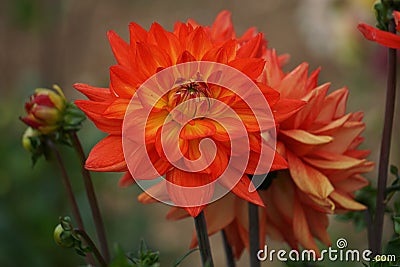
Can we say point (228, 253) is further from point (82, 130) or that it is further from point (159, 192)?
point (82, 130)

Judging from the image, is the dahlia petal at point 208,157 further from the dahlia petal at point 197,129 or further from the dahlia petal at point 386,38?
the dahlia petal at point 386,38

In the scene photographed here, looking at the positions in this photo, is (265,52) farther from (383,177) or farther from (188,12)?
(188,12)

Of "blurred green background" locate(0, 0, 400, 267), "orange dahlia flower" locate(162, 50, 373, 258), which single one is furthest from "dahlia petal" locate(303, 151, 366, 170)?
"blurred green background" locate(0, 0, 400, 267)

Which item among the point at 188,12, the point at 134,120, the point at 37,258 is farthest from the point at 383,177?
the point at 188,12

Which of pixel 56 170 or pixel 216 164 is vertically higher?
pixel 216 164

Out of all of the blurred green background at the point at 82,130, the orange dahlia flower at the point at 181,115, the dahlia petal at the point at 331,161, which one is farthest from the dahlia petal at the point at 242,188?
the blurred green background at the point at 82,130

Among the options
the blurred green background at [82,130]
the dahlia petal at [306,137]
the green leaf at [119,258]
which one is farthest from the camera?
the blurred green background at [82,130]

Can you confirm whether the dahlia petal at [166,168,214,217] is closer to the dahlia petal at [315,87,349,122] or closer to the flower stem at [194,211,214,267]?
the flower stem at [194,211,214,267]
